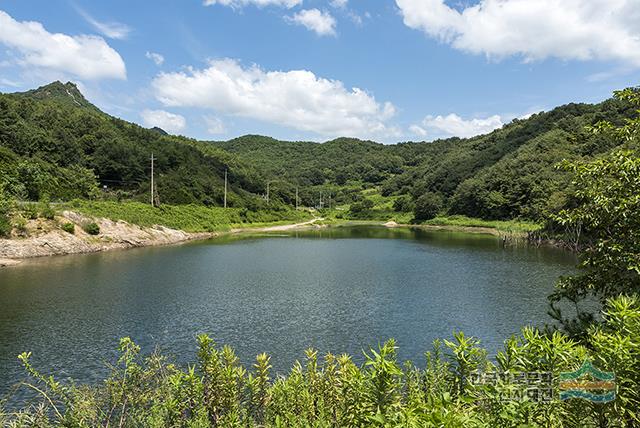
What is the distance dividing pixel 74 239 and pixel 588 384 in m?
55.4

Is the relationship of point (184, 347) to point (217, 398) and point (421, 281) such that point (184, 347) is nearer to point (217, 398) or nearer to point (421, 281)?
point (217, 398)

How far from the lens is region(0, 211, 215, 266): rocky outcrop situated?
43562 millimetres

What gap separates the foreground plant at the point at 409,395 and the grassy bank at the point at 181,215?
5415cm

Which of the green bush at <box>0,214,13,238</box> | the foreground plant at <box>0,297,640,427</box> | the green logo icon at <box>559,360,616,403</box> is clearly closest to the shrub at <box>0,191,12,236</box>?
the green bush at <box>0,214,13,238</box>

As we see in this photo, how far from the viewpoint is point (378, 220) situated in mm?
140000

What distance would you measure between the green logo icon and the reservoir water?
12377 mm

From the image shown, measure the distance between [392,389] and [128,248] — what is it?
56.3 metres

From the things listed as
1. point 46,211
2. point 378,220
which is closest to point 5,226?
point 46,211

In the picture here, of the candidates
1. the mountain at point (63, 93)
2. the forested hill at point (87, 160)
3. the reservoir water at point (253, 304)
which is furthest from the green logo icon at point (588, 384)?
the mountain at point (63, 93)

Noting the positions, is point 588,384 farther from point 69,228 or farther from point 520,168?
point 520,168

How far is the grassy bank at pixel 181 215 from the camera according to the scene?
59.8 metres

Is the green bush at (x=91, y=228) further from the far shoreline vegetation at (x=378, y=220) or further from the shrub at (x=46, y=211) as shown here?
the shrub at (x=46, y=211)

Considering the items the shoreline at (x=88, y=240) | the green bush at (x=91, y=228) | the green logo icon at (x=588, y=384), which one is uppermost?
the green logo icon at (x=588, y=384)

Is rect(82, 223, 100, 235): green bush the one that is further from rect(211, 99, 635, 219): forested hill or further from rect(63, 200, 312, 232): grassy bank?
rect(211, 99, 635, 219): forested hill
